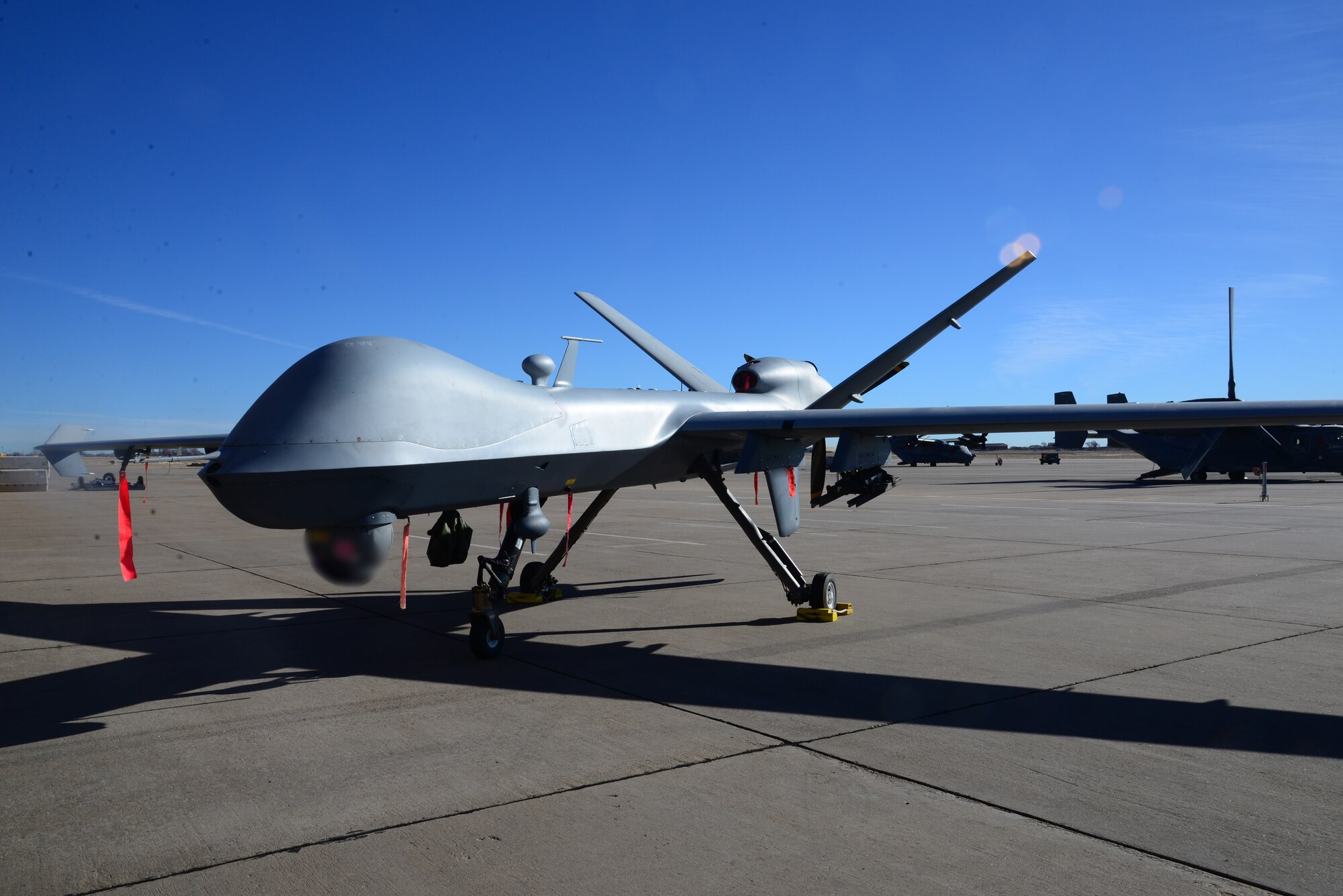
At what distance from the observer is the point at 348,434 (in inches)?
240

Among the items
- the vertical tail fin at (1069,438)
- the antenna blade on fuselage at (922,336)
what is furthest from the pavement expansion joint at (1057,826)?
the vertical tail fin at (1069,438)

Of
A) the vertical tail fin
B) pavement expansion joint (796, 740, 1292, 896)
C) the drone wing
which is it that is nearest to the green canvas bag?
the drone wing

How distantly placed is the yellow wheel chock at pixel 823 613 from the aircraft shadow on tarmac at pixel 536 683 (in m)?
0.43

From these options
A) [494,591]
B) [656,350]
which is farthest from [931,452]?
[494,591]

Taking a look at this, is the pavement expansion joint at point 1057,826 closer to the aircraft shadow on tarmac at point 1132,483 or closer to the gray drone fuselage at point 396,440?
the gray drone fuselage at point 396,440

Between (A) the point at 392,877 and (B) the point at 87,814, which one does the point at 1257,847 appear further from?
(B) the point at 87,814

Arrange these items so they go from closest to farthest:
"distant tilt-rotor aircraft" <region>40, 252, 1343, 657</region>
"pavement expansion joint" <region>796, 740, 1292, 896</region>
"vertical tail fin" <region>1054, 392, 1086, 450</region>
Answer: "pavement expansion joint" <region>796, 740, 1292, 896</region>
"distant tilt-rotor aircraft" <region>40, 252, 1343, 657</region>
"vertical tail fin" <region>1054, 392, 1086, 450</region>

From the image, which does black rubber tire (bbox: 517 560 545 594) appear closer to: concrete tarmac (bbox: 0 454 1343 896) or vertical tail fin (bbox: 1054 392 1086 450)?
concrete tarmac (bbox: 0 454 1343 896)

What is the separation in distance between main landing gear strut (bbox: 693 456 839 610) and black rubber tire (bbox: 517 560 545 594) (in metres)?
2.65

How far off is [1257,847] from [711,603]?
7250 mm

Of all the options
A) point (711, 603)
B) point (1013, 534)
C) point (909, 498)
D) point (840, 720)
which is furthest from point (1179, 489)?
point (840, 720)

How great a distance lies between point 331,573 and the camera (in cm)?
644

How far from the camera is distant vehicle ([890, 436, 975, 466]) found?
66.4 metres

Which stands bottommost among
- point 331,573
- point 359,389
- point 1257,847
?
point 1257,847
